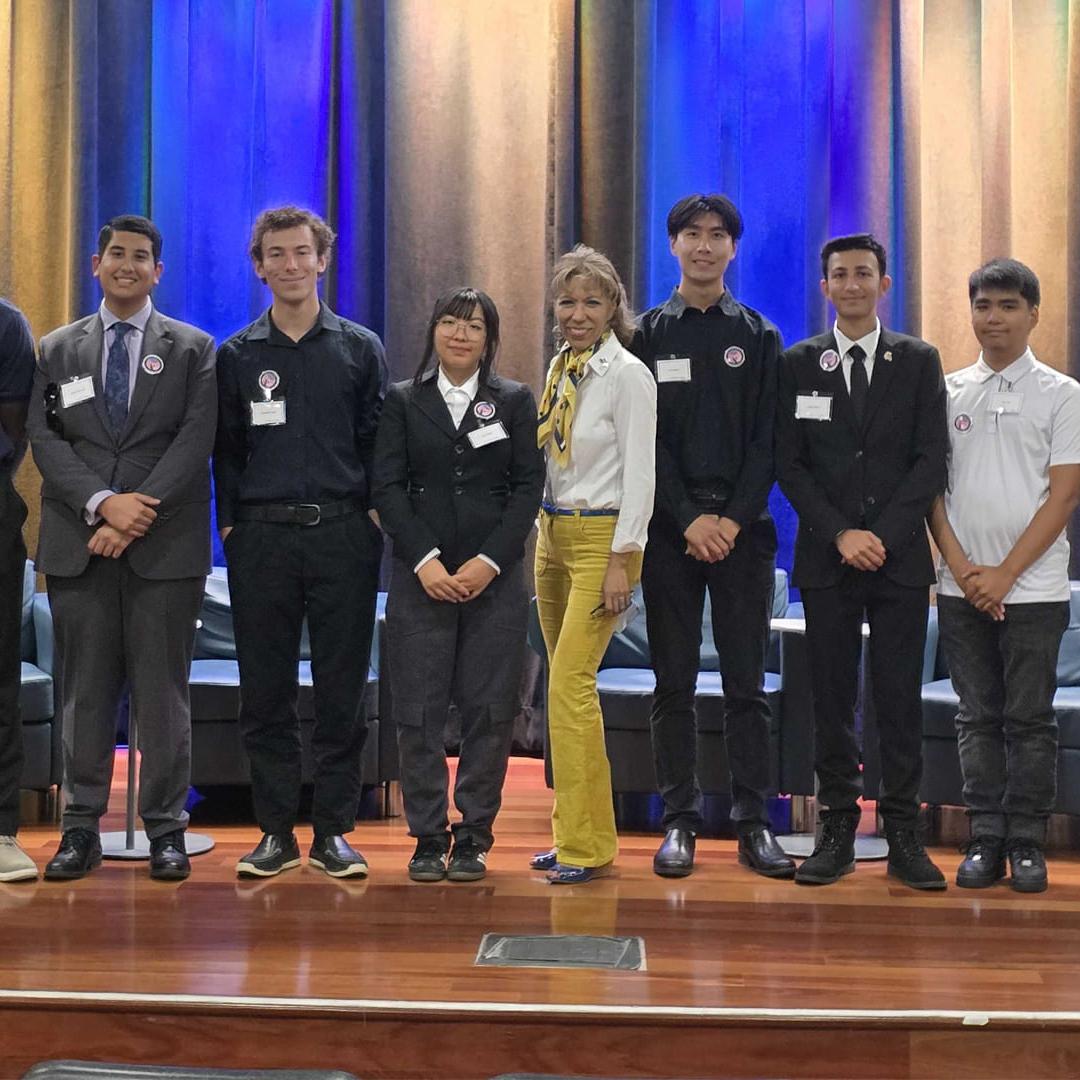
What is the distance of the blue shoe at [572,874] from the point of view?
368cm

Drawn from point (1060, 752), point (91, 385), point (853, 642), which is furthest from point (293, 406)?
point (1060, 752)

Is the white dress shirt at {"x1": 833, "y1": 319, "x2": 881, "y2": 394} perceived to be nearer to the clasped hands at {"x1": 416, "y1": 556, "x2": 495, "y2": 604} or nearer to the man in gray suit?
the clasped hands at {"x1": 416, "y1": 556, "x2": 495, "y2": 604}

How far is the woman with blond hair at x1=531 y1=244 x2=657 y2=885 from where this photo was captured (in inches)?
142

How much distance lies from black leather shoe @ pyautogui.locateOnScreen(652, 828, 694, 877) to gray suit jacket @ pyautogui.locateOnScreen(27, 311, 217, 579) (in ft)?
4.61

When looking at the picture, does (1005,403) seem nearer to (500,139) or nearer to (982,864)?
(982,864)

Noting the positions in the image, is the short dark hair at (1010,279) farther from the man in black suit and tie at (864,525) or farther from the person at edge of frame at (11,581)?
the person at edge of frame at (11,581)

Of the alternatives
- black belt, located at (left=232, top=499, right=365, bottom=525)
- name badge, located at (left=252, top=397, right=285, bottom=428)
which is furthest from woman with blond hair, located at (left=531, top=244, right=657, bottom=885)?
name badge, located at (left=252, top=397, right=285, bottom=428)

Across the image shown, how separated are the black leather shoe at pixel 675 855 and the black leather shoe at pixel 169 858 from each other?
122cm

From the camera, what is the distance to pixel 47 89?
5.70 metres

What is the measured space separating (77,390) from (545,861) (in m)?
1.73

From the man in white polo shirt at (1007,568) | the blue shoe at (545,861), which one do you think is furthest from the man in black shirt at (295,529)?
the man in white polo shirt at (1007,568)

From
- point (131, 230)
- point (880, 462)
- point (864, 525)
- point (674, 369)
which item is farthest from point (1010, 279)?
point (131, 230)

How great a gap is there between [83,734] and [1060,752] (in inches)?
106

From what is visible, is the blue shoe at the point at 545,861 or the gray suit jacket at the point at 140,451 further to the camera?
the blue shoe at the point at 545,861
